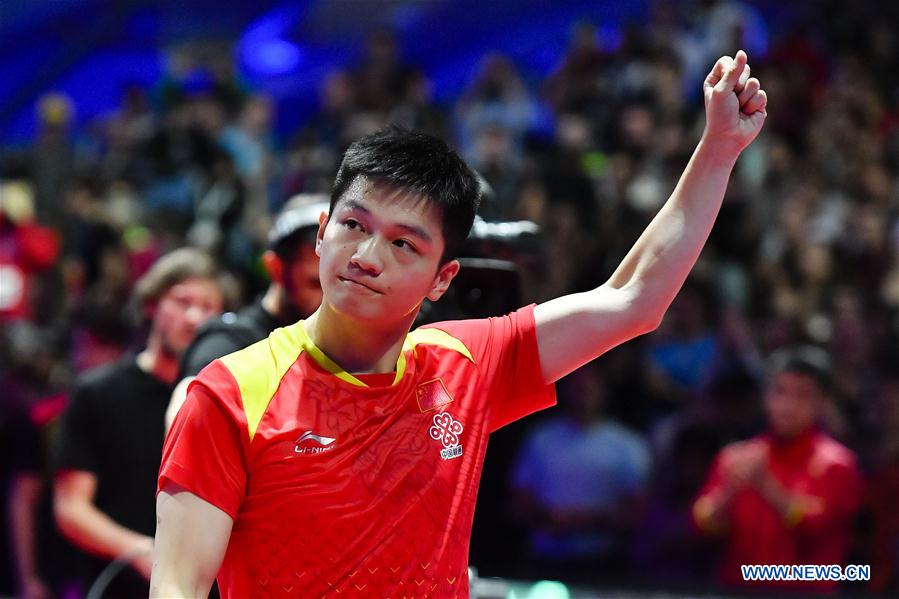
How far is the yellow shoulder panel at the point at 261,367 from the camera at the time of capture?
7.32 feet

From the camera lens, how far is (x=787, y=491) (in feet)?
16.9

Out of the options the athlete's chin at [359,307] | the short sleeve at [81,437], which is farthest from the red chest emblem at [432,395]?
the short sleeve at [81,437]

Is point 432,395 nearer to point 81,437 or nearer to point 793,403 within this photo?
point 81,437

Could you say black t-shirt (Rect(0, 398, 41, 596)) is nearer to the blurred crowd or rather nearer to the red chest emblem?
the blurred crowd

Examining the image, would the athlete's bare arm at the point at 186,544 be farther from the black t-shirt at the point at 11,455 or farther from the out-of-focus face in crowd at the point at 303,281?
the black t-shirt at the point at 11,455

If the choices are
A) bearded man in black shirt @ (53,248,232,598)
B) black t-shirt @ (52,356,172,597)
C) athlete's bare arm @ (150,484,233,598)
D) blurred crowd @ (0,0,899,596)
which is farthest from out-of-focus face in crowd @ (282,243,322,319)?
athlete's bare arm @ (150,484,233,598)

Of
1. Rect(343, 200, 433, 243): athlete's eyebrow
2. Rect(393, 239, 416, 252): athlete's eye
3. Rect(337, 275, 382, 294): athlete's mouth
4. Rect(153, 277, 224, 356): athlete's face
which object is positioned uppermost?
Rect(343, 200, 433, 243): athlete's eyebrow

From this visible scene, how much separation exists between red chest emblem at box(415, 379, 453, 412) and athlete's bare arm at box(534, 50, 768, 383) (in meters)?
0.25

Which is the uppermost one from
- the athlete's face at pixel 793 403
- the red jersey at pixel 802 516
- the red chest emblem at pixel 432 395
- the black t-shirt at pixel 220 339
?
the red chest emblem at pixel 432 395

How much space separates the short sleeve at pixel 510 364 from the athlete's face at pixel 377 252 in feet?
0.83

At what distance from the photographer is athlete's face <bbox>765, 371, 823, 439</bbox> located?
17.3 feet

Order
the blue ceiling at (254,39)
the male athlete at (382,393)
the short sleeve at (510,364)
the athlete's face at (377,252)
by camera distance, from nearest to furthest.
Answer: the male athlete at (382,393), the athlete's face at (377,252), the short sleeve at (510,364), the blue ceiling at (254,39)

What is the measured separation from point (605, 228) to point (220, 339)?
16.6 ft

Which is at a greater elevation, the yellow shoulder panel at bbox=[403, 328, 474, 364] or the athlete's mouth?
the athlete's mouth
